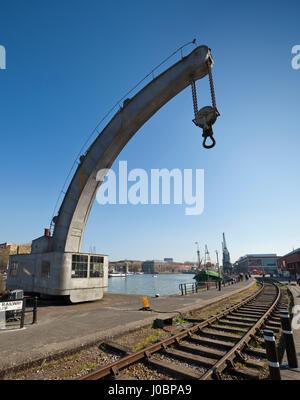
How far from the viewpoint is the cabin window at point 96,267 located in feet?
52.3

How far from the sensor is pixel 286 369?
4520mm

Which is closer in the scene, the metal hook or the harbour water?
the metal hook

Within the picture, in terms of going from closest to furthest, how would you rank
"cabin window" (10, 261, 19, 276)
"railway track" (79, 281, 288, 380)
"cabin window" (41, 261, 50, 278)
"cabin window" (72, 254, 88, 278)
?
"railway track" (79, 281, 288, 380), "cabin window" (72, 254, 88, 278), "cabin window" (41, 261, 50, 278), "cabin window" (10, 261, 19, 276)

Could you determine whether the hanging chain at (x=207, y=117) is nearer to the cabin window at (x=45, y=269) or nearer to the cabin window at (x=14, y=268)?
the cabin window at (x=45, y=269)

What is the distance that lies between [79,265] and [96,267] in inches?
60.4

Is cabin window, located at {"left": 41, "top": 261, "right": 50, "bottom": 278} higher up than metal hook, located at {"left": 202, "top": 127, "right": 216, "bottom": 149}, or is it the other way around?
metal hook, located at {"left": 202, "top": 127, "right": 216, "bottom": 149}

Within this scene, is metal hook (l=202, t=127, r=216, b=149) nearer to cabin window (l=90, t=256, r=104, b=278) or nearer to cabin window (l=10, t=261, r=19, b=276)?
cabin window (l=90, t=256, r=104, b=278)

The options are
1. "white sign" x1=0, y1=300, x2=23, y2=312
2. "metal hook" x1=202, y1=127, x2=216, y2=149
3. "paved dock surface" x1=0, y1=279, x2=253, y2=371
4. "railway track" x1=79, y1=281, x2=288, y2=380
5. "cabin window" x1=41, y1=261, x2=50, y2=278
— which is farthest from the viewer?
"cabin window" x1=41, y1=261, x2=50, y2=278

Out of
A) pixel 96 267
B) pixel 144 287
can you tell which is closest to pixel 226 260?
pixel 144 287

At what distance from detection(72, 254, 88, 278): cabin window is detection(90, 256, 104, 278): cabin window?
0.54m

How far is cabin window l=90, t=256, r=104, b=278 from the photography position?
15941 mm

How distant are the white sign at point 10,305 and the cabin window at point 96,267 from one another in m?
7.94

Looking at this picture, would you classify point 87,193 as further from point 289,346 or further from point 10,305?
point 289,346

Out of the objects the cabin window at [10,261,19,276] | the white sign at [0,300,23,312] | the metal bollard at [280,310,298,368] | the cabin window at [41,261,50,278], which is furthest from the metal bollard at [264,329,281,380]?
the cabin window at [10,261,19,276]
